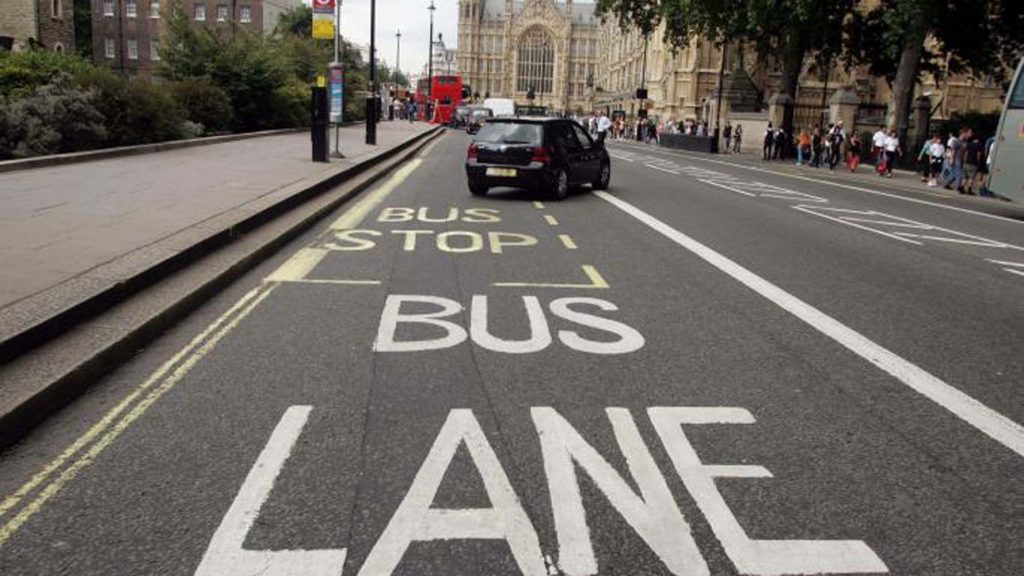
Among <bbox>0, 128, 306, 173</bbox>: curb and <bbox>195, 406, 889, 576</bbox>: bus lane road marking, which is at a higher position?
<bbox>0, 128, 306, 173</bbox>: curb

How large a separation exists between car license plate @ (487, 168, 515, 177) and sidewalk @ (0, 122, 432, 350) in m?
2.80

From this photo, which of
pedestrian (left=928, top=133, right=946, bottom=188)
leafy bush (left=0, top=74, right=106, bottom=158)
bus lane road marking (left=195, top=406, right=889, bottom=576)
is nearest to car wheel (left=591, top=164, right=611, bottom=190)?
leafy bush (left=0, top=74, right=106, bottom=158)

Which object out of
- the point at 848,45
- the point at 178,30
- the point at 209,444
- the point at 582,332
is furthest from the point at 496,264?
the point at 848,45

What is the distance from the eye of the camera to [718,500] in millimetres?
3518

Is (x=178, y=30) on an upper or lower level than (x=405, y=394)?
upper

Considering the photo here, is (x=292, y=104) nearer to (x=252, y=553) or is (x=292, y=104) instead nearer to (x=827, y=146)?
(x=827, y=146)

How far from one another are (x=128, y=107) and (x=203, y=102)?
6.63m

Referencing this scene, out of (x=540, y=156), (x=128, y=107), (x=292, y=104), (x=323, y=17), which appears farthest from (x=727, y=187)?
(x=292, y=104)

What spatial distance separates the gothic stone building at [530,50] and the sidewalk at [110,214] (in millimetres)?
128430

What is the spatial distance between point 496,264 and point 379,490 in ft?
17.3

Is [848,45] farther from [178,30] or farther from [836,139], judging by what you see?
[178,30]

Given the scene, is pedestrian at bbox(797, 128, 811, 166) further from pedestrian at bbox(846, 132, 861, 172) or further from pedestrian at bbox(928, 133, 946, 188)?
pedestrian at bbox(928, 133, 946, 188)

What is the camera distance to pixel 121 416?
4254 mm

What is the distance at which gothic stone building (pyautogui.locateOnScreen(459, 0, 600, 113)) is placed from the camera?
478 ft
